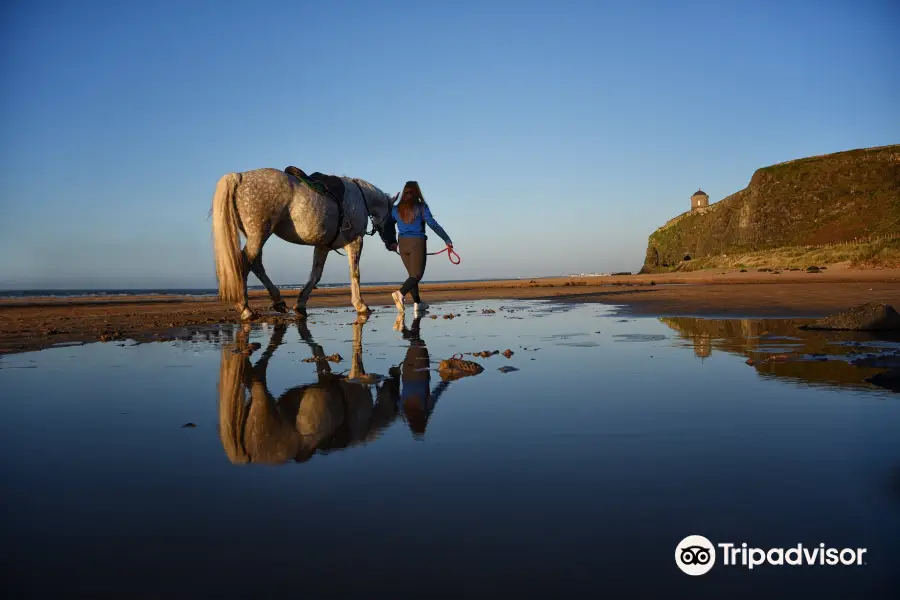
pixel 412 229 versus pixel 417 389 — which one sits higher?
pixel 412 229

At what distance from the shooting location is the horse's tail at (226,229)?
10.6 metres

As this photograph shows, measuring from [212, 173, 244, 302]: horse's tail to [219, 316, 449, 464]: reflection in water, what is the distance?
5417 millimetres

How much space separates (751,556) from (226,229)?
10427 mm

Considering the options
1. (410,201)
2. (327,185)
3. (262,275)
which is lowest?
(262,275)

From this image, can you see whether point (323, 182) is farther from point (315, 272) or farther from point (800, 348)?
point (800, 348)

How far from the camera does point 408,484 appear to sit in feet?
7.28

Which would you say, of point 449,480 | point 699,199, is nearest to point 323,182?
point 449,480

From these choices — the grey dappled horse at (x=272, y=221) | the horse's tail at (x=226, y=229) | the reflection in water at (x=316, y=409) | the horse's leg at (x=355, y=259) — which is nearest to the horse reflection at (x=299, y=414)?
the reflection in water at (x=316, y=409)

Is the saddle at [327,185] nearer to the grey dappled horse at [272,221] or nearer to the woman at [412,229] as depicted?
the grey dappled horse at [272,221]

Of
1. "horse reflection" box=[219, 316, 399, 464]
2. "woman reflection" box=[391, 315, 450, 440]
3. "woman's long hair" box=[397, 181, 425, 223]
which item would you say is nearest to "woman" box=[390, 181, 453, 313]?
"woman's long hair" box=[397, 181, 425, 223]

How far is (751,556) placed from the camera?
1.65 metres

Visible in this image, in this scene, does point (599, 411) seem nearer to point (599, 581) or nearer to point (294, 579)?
point (599, 581)

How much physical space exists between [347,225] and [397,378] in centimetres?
793

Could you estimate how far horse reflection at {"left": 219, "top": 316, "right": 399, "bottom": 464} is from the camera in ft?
9.16
